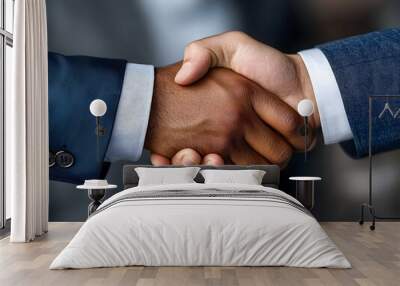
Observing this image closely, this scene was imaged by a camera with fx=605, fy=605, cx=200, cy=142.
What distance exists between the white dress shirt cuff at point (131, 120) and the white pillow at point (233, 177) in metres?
1.03

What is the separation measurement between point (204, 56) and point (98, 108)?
1.48 meters

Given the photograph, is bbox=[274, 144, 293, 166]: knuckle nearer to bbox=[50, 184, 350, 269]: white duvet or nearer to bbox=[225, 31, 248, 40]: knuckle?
bbox=[225, 31, 248, 40]: knuckle

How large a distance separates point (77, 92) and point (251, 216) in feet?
11.5

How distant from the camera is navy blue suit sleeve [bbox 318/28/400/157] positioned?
23.9 ft

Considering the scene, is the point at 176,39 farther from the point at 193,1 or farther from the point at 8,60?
the point at 8,60

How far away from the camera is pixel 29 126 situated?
611 centimetres

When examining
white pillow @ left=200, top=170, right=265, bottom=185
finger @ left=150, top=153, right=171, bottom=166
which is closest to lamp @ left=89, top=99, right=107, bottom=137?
finger @ left=150, top=153, right=171, bottom=166

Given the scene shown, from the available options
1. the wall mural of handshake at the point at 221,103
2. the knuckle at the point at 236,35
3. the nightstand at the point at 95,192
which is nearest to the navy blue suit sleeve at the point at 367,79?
the wall mural of handshake at the point at 221,103

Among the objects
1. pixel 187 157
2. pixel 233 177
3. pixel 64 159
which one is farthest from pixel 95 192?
pixel 233 177

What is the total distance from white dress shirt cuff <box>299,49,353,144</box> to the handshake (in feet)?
0.28

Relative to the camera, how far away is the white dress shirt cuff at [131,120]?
7.28m

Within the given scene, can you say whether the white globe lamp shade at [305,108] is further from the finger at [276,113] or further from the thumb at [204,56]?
the thumb at [204,56]

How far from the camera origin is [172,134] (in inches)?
286

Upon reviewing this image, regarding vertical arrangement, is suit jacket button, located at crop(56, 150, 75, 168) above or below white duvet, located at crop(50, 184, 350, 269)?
above
